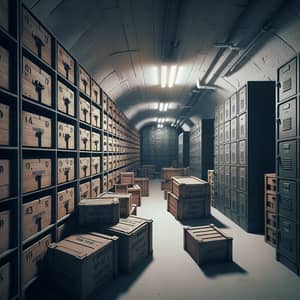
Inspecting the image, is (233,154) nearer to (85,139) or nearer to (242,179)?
(242,179)

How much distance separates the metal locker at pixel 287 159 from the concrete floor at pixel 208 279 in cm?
137

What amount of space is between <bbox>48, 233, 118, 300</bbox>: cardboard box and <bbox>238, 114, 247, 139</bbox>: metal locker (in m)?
3.48

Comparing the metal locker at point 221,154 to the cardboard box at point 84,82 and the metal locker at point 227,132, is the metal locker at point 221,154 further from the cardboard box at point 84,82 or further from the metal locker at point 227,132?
the cardboard box at point 84,82

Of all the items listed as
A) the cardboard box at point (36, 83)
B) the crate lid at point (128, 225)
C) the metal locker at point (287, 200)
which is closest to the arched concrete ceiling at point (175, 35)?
the cardboard box at point (36, 83)

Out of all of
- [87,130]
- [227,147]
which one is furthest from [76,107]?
[227,147]

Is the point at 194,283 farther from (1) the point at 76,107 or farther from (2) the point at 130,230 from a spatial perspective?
(1) the point at 76,107

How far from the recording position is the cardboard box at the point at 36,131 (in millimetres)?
2254

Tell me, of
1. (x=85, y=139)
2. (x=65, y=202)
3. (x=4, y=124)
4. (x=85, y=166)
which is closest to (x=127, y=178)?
(x=85, y=166)

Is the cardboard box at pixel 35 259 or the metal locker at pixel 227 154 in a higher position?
the metal locker at pixel 227 154

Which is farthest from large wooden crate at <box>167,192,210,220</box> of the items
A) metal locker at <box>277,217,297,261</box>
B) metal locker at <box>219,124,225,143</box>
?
metal locker at <box>277,217,297,261</box>

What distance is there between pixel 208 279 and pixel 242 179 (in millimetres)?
2534

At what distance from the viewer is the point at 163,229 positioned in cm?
459

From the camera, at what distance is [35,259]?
238 cm

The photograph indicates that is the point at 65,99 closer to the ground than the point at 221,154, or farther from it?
farther from it
